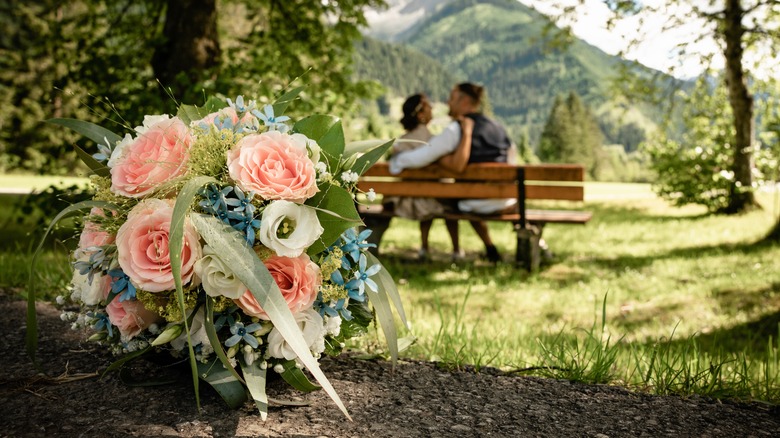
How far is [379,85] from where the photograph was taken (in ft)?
29.4

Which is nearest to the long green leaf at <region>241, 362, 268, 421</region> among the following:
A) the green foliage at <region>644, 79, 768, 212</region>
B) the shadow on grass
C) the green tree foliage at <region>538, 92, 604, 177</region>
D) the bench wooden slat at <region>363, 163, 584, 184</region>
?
the bench wooden slat at <region>363, 163, 584, 184</region>

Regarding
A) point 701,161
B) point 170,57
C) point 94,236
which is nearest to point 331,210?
point 94,236

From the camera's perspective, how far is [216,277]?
6.72ft

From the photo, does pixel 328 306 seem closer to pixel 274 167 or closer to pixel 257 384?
pixel 257 384

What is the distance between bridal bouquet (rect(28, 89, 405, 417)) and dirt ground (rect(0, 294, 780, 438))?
13cm

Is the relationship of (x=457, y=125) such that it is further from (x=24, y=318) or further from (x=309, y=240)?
(x=309, y=240)

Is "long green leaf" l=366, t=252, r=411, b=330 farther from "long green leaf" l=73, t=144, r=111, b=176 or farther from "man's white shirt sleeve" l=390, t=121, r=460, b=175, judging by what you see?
"man's white shirt sleeve" l=390, t=121, r=460, b=175

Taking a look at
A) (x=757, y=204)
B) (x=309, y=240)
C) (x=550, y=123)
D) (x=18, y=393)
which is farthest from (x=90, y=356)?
(x=550, y=123)

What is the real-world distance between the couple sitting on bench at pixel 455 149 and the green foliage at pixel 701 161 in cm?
651

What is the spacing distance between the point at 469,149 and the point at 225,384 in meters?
5.15

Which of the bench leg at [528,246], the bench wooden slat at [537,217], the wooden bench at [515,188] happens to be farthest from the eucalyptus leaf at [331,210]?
the bench leg at [528,246]

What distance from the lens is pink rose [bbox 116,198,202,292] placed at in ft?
6.76

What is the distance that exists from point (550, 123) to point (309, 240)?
262 feet

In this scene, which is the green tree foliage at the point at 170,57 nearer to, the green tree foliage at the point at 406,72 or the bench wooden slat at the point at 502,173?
the bench wooden slat at the point at 502,173
